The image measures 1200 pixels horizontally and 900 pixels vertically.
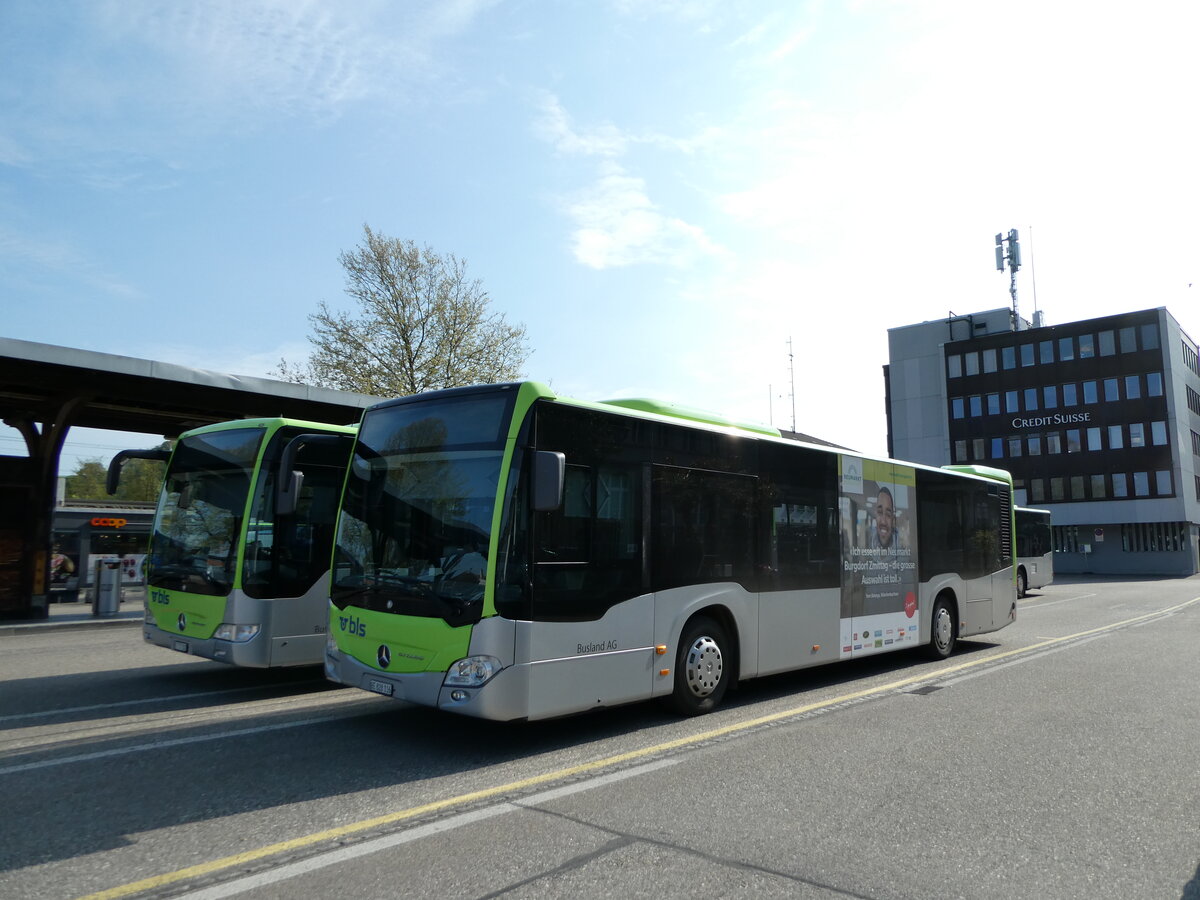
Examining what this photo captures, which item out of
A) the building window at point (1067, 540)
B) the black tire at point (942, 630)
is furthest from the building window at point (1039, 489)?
the black tire at point (942, 630)

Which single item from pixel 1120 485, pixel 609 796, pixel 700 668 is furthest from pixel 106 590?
pixel 1120 485

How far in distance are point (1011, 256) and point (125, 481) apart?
72.4 m

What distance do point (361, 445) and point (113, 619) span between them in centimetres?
→ 1412

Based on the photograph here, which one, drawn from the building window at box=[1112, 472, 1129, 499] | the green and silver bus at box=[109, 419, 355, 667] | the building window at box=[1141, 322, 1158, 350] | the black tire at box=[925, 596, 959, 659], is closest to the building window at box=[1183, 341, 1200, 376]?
the building window at box=[1141, 322, 1158, 350]

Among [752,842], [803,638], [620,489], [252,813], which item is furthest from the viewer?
[803,638]

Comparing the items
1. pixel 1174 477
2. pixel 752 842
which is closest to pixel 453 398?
pixel 752 842

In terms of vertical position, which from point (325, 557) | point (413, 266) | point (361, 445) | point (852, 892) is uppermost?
point (413, 266)

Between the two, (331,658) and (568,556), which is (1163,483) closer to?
(568,556)

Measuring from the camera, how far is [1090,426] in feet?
206

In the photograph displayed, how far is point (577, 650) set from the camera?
263 inches

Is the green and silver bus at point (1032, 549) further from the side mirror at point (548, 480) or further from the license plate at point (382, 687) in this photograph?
the license plate at point (382, 687)

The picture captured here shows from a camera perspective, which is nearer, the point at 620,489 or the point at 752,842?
the point at 752,842

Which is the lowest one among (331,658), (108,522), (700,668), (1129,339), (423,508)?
(700,668)

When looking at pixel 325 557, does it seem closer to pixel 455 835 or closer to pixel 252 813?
pixel 252 813
